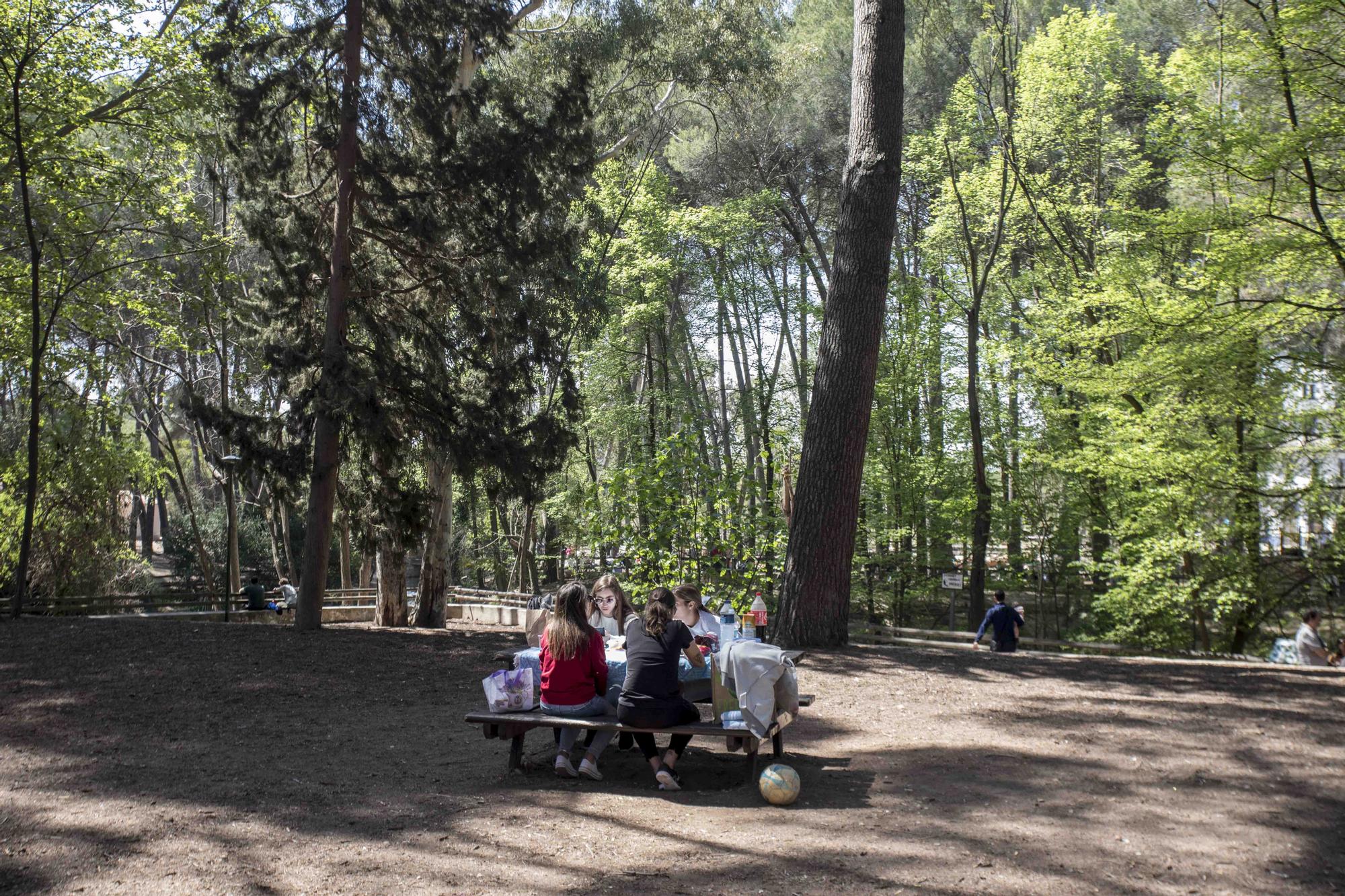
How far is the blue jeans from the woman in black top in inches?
11.0

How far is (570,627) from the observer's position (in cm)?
595

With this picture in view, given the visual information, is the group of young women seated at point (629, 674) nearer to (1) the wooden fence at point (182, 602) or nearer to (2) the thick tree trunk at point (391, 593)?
(2) the thick tree trunk at point (391, 593)

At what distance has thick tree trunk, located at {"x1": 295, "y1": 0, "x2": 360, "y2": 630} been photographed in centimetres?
1317

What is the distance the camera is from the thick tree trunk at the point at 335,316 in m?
13.2

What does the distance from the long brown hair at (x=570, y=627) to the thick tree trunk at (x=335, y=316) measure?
8.07 meters

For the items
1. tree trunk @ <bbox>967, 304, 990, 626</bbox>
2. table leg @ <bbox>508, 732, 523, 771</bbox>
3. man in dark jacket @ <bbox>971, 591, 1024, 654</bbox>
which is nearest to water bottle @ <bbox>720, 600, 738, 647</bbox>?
table leg @ <bbox>508, 732, 523, 771</bbox>

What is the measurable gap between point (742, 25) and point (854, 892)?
2057 centimetres

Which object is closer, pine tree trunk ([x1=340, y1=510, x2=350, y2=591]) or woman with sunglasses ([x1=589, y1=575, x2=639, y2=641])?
woman with sunglasses ([x1=589, y1=575, x2=639, y2=641])

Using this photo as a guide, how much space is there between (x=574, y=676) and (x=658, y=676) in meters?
0.61

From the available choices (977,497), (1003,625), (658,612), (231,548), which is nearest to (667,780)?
(658,612)

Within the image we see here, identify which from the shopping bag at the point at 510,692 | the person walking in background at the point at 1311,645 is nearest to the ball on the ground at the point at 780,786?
the shopping bag at the point at 510,692

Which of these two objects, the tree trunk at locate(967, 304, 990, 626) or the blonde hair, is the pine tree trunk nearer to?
the tree trunk at locate(967, 304, 990, 626)

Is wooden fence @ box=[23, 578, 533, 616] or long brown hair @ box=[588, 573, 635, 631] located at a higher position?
long brown hair @ box=[588, 573, 635, 631]

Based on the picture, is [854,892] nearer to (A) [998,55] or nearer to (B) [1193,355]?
(B) [1193,355]
